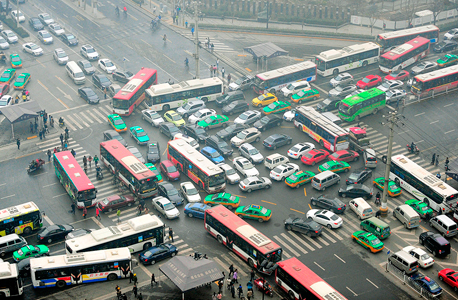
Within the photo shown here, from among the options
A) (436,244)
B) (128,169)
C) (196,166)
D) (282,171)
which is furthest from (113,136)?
(436,244)

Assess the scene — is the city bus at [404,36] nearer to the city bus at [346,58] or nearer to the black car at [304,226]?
the city bus at [346,58]

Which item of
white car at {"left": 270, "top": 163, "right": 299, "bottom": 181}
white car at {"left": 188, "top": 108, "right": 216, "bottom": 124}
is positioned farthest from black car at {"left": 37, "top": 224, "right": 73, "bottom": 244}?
white car at {"left": 188, "top": 108, "right": 216, "bottom": 124}

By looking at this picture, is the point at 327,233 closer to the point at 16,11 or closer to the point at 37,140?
the point at 37,140

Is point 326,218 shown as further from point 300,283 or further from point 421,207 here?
point 300,283

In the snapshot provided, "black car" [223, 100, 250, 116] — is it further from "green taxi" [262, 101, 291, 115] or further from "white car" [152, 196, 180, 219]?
"white car" [152, 196, 180, 219]

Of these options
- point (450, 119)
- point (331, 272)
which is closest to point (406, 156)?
point (450, 119)

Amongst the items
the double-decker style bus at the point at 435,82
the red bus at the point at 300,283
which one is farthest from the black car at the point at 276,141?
the red bus at the point at 300,283
